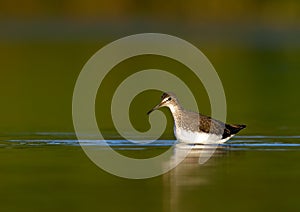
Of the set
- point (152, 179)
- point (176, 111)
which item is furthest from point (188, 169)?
point (176, 111)

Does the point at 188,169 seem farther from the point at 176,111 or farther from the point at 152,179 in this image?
the point at 176,111

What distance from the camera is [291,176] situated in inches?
530

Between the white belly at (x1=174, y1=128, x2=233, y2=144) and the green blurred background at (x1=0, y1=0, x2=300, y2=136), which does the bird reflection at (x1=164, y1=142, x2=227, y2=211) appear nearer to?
the white belly at (x1=174, y1=128, x2=233, y2=144)

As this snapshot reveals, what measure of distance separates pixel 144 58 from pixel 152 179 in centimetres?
2030

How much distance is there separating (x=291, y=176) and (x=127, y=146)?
122 inches

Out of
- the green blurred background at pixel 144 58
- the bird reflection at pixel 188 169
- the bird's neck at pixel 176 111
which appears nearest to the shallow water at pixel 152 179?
the bird reflection at pixel 188 169

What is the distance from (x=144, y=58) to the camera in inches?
1330

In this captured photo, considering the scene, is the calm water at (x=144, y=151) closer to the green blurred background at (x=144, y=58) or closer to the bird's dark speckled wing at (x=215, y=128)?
the green blurred background at (x=144, y=58)

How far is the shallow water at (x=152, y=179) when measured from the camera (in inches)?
466

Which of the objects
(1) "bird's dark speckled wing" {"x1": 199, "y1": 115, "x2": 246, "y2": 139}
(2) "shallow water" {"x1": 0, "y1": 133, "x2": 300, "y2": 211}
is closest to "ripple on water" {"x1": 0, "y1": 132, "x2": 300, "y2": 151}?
(2) "shallow water" {"x1": 0, "y1": 133, "x2": 300, "y2": 211}

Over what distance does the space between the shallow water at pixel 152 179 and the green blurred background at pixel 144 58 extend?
1796mm

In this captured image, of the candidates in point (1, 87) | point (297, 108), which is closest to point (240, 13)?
point (1, 87)

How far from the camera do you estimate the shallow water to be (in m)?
11.8

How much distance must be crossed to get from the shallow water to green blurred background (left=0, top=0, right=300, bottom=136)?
5.89 feet
